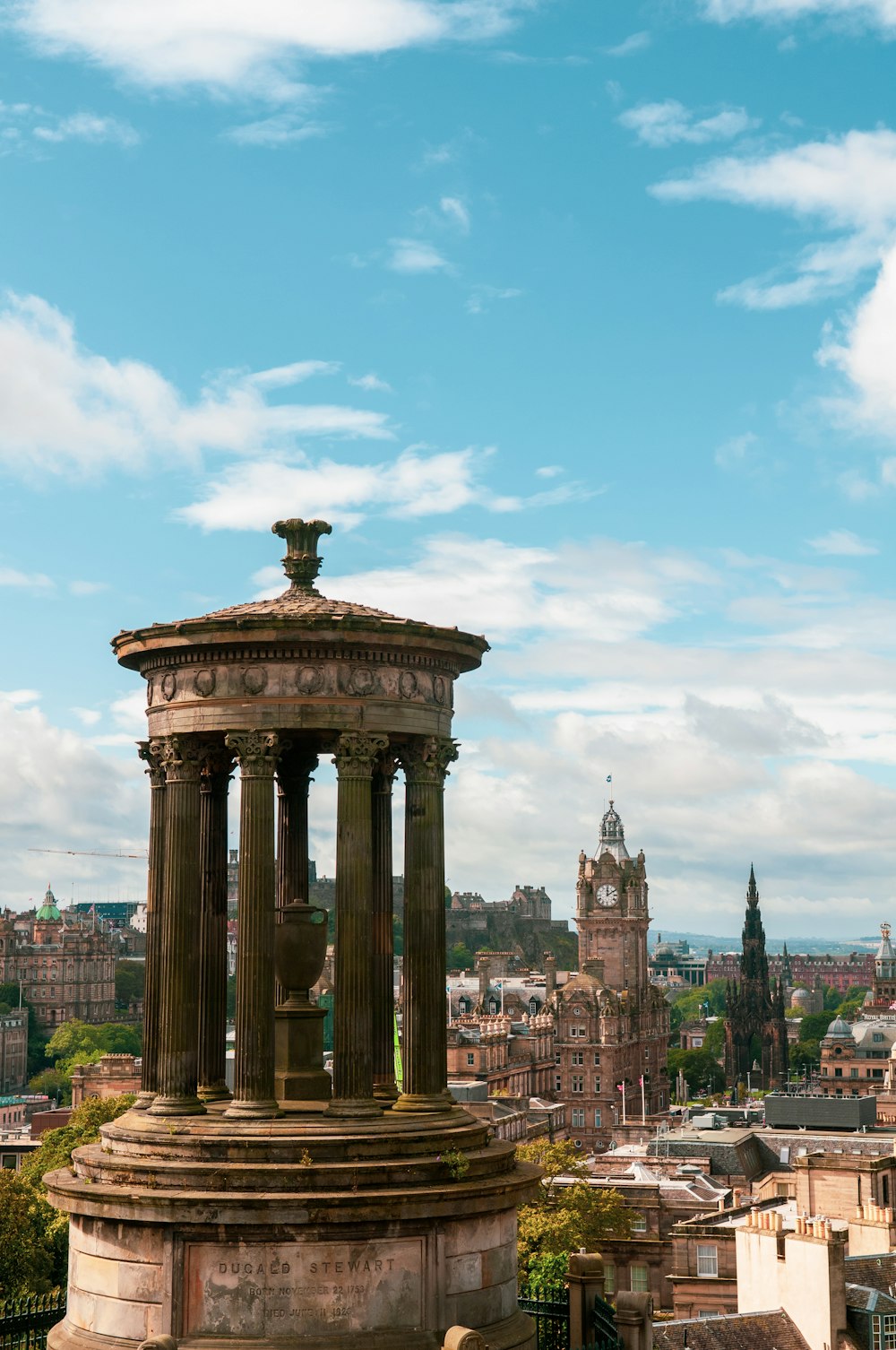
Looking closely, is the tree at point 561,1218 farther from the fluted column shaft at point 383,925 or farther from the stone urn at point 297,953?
the stone urn at point 297,953

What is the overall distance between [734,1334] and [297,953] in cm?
3230

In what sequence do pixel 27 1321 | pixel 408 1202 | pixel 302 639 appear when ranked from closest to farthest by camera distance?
1. pixel 408 1202
2. pixel 302 639
3. pixel 27 1321

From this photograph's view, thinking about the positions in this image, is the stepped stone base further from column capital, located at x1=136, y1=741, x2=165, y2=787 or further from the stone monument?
column capital, located at x1=136, y1=741, x2=165, y2=787

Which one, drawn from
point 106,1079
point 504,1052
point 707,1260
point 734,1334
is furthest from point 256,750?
point 504,1052

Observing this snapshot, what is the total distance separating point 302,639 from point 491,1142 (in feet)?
26.1

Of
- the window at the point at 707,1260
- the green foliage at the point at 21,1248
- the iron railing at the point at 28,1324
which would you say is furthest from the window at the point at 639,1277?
the iron railing at the point at 28,1324

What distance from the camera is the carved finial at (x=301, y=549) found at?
28.0 metres

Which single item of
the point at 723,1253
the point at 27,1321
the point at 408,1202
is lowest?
the point at 723,1253

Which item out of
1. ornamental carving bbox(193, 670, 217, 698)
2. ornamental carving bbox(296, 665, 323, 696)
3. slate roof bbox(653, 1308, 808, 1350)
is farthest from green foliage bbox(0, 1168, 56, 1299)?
ornamental carving bbox(296, 665, 323, 696)

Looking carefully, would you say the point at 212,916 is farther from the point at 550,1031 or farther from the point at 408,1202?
the point at 550,1031

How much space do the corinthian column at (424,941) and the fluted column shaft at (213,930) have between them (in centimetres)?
314

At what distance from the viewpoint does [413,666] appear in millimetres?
25859

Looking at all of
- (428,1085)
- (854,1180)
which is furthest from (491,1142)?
(854,1180)

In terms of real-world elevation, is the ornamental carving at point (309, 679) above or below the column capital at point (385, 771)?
above
